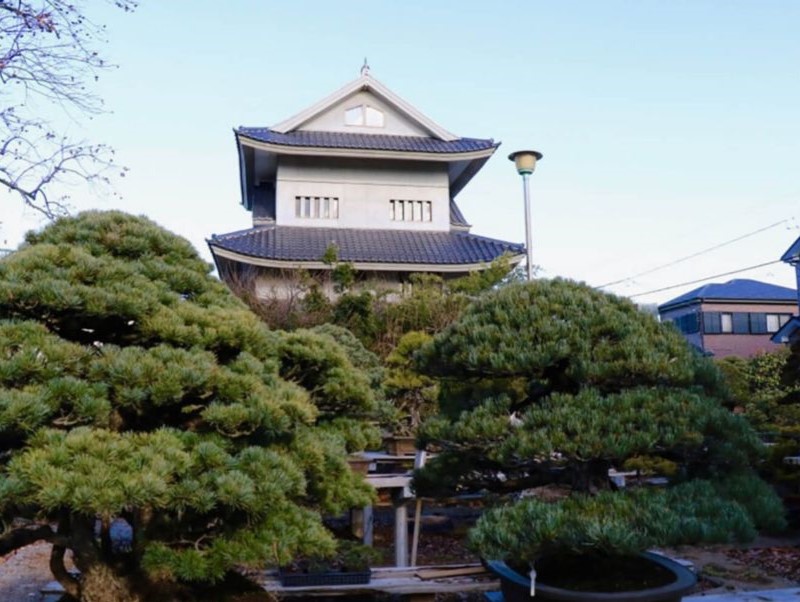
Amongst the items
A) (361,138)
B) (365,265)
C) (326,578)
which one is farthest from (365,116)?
(326,578)

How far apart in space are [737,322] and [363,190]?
13.8 m

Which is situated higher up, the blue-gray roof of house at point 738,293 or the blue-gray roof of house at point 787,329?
the blue-gray roof of house at point 738,293

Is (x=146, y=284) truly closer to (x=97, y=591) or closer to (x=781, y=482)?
(x=97, y=591)

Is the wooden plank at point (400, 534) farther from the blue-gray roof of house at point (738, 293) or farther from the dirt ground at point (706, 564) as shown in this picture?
the blue-gray roof of house at point (738, 293)

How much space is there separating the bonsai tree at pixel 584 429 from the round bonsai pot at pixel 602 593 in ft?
0.50

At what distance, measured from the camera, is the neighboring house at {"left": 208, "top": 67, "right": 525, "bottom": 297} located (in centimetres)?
1219

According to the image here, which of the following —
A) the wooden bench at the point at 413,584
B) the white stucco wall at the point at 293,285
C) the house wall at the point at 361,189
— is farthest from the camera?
the house wall at the point at 361,189

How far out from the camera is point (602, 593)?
244 cm

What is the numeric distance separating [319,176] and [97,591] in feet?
38.5

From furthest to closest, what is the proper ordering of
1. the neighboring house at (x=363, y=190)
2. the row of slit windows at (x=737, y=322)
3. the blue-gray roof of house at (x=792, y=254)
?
the row of slit windows at (x=737, y=322) → the neighboring house at (x=363, y=190) → the blue-gray roof of house at (x=792, y=254)

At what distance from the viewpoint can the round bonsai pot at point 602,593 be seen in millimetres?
2383

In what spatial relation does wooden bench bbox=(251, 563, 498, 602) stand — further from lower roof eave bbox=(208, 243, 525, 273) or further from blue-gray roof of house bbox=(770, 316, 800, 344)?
lower roof eave bbox=(208, 243, 525, 273)

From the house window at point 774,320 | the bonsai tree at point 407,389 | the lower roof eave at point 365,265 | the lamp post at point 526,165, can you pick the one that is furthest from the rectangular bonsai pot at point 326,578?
the house window at point 774,320

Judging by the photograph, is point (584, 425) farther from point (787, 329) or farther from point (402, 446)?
point (787, 329)
